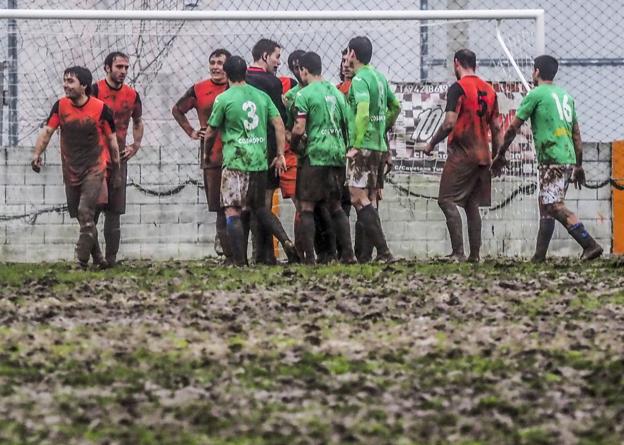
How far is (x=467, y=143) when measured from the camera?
15906mm

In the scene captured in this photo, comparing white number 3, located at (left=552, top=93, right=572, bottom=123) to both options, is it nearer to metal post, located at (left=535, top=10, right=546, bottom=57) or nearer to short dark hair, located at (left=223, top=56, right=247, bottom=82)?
metal post, located at (left=535, top=10, right=546, bottom=57)

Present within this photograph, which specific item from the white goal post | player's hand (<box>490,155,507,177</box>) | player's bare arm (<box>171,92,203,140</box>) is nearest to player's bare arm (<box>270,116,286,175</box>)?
player's bare arm (<box>171,92,203,140</box>)

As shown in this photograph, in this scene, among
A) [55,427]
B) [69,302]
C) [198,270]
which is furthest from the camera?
[198,270]

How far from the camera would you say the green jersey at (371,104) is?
15.2m

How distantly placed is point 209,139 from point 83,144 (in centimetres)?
114

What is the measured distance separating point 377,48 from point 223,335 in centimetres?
1073

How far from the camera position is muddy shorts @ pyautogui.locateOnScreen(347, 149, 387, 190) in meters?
15.5

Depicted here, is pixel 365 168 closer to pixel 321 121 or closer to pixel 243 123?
pixel 321 121

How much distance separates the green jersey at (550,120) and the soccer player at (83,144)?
150 inches

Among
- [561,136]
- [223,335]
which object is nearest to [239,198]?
[561,136]

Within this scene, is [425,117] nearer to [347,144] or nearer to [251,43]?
[251,43]

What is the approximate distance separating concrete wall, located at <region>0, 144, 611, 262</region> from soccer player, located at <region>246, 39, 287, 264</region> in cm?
306

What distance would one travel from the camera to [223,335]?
962 cm

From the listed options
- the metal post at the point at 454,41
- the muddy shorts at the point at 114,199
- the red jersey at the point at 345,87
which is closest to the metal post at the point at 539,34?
the metal post at the point at 454,41
